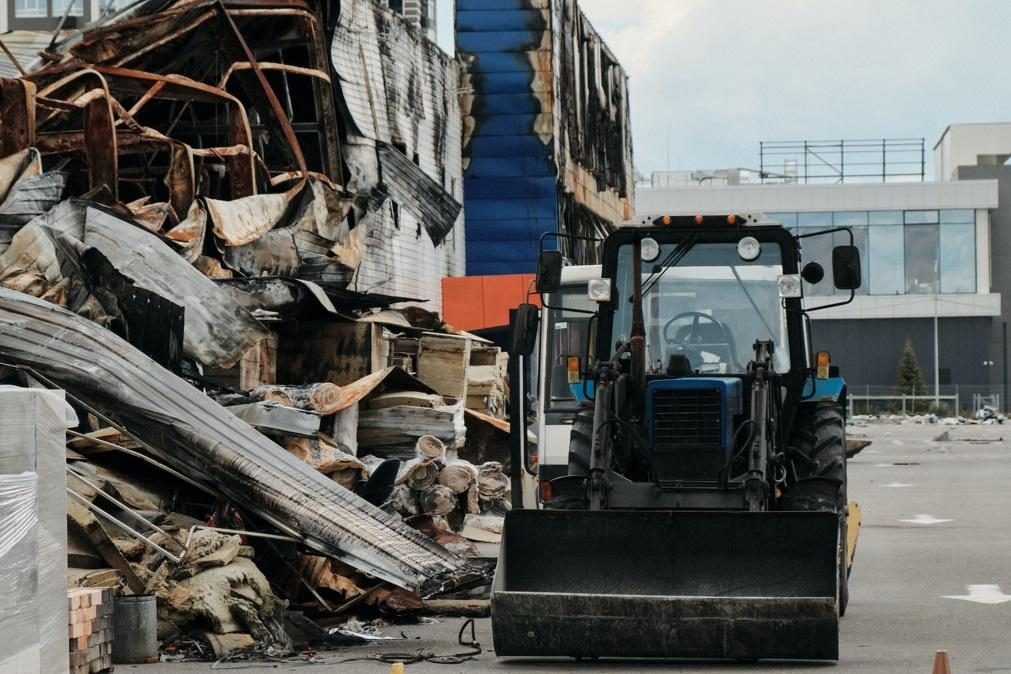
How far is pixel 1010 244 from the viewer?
87.9 metres

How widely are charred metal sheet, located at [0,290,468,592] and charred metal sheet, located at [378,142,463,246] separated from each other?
48.6ft

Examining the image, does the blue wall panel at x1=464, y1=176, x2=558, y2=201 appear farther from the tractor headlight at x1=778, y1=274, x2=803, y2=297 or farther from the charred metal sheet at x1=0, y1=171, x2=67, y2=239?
the tractor headlight at x1=778, y1=274, x2=803, y2=297

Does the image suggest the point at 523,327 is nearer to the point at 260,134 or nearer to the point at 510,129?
the point at 260,134

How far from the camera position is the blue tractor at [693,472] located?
9.79 m

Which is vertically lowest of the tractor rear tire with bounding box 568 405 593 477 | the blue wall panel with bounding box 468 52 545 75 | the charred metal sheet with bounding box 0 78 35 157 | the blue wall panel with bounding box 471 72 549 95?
the tractor rear tire with bounding box 568 405 593 477

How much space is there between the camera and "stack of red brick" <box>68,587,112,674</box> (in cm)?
909

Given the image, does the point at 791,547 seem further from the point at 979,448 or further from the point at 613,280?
the point at 979,448

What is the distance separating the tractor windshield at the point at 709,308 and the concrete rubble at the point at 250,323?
7.19 feet

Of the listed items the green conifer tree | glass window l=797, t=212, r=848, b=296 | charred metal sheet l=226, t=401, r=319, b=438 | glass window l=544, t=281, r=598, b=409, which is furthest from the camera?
the green conifer tree

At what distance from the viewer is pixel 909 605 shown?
43.1 feet

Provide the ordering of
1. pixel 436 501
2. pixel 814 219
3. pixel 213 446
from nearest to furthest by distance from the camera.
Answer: pixel 213 446 < pixel 436 501 < pixel 814 219

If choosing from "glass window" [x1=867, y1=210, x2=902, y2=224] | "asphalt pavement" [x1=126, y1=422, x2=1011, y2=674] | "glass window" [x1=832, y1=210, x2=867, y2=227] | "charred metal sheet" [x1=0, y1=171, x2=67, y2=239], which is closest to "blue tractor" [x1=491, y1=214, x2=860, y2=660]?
"asphalt pavement" [x1=126, y1=422, x2=1011, y2=674]

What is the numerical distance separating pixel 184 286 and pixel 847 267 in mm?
7885

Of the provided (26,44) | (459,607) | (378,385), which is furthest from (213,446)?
(26,44)
